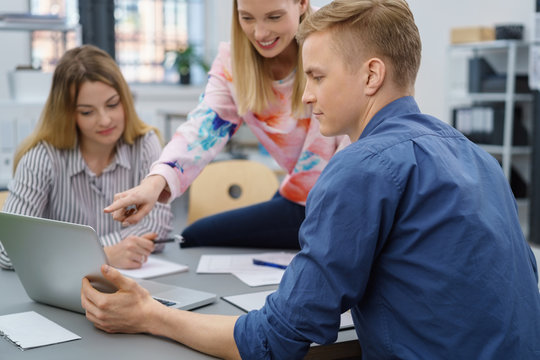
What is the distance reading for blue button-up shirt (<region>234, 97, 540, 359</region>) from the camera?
86 centimetres

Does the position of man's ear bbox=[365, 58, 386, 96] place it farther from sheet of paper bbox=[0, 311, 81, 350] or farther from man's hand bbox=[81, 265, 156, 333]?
sheet of paper bbox=[0, 311, 81, 350]

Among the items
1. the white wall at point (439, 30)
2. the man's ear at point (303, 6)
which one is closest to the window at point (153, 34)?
the white wall at point (439, 30)

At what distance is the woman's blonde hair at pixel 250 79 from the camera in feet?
5.45

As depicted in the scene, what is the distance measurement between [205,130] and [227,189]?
2.42ft

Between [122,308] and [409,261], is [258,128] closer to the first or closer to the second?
[122,308]

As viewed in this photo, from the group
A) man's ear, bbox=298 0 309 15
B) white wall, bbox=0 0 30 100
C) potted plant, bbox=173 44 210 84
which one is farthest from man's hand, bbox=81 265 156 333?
potted plant, bbox=173 44 210 84

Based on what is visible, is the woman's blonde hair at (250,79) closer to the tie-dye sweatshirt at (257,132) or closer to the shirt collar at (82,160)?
the tie-dye sweatshirt at (257,132)

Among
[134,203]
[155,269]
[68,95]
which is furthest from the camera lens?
[68,95]

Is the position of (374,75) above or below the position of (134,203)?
above

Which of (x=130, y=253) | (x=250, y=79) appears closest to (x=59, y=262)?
(x=130, y=253)

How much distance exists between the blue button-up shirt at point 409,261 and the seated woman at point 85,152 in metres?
0.98

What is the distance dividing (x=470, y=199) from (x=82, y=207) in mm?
1321

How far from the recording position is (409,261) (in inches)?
34.8

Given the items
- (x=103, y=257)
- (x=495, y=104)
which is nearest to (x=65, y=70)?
(x=103, y=257)
